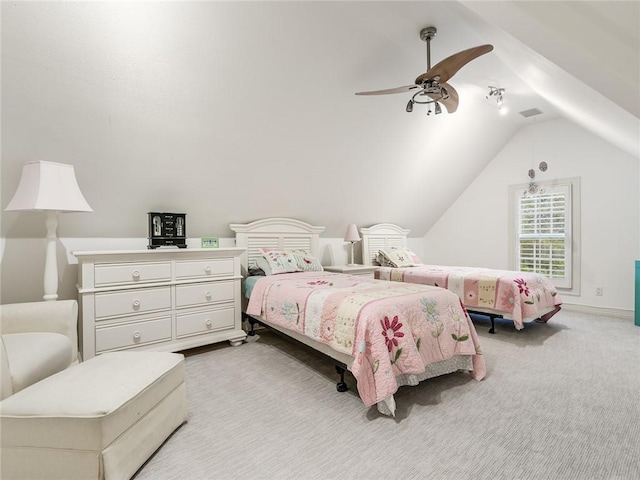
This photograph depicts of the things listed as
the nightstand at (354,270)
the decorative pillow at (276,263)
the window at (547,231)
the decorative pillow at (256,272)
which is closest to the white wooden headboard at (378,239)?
the nightstand at (354,270)

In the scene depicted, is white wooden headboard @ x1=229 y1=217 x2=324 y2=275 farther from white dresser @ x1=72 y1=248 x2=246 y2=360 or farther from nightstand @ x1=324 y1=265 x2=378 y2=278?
white dresser @ x1=72 y1=248 x2=246 y2=360

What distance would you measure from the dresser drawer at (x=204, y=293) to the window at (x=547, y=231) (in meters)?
4.65

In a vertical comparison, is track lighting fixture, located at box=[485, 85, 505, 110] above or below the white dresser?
above

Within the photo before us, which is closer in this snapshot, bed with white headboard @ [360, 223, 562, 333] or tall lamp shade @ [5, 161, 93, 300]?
tall lamp shade @ [5, 161, 93, 300]

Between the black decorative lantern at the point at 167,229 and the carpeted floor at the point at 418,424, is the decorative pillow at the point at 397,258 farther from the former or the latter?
the black decorative lantern at the point at 167,229

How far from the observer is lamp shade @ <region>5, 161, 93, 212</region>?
2002mm

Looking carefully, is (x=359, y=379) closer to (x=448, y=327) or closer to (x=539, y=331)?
(x=448, y=327)

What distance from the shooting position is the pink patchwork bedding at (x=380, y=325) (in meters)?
1.87

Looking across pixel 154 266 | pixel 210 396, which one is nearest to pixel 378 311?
pixel 210 396

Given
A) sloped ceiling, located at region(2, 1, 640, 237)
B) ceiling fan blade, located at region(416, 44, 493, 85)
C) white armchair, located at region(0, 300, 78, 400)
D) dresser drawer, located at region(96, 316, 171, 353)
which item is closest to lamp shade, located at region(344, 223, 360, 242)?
sloped ceiling, located at region(2, 1, 640, 237)

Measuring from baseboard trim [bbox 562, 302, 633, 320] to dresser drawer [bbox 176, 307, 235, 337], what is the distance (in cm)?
486

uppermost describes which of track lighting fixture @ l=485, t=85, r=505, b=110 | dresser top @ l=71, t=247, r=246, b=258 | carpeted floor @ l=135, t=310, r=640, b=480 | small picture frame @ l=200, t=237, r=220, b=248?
track lighting fixture @ l=485, t=85, r=505, b=110

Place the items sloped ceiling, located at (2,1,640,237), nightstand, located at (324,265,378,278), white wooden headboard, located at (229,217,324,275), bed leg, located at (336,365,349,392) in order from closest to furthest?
sloped ceiling, located at (2,1,640,237) → bed leg, located at (336,365,349,392) → white wooden headboard, located at (229,217,324,275) → nightstand, located at (324,265,378,278)

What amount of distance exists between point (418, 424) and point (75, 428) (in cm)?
167
